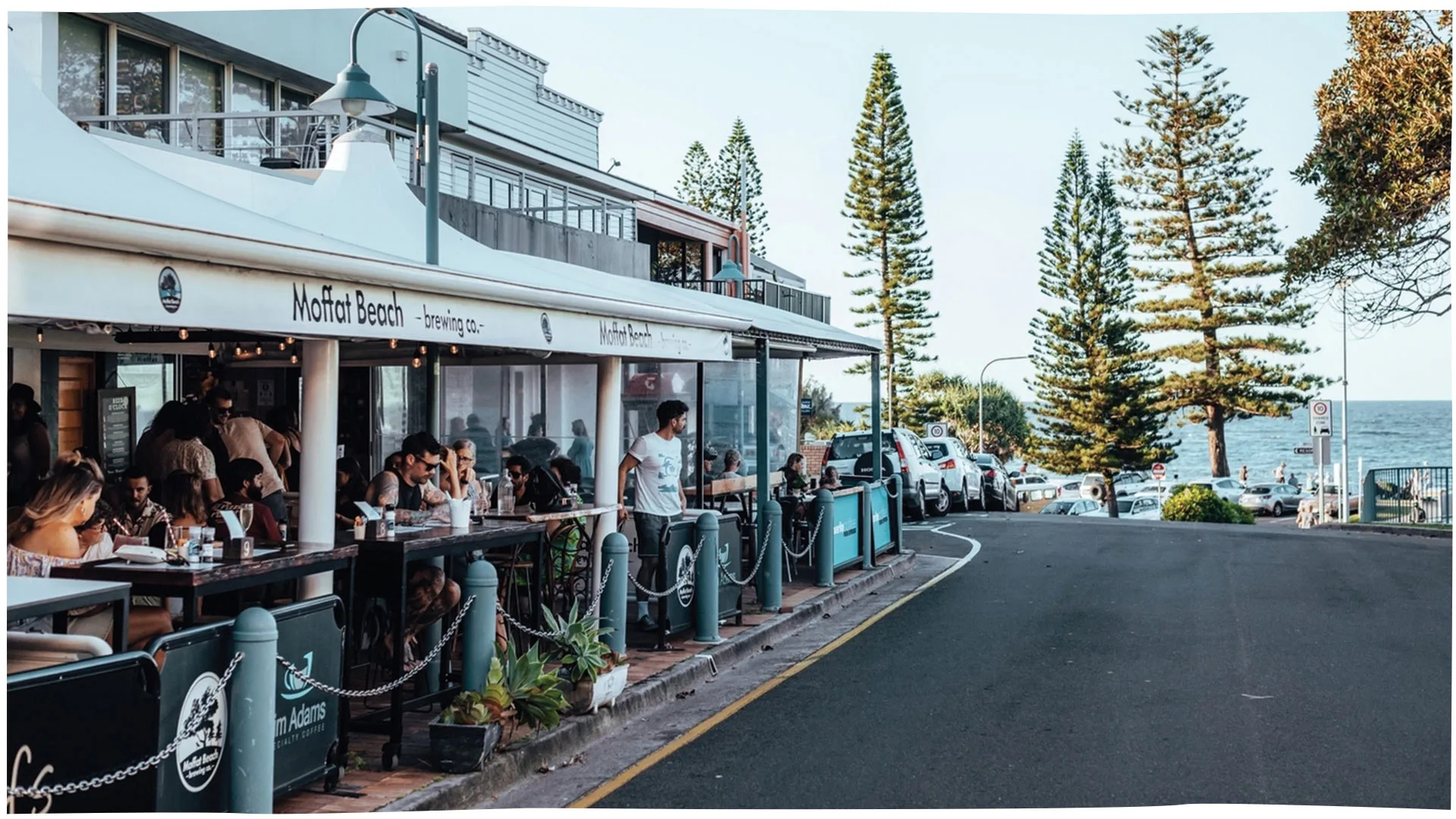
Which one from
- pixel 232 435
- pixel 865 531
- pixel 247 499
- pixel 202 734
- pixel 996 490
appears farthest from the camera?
pixel 996 490

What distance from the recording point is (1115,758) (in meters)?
7.61

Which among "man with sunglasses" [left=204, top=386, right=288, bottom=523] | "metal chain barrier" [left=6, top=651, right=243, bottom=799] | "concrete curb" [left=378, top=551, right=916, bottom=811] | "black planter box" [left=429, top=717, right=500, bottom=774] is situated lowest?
"concrete curb" [left=378, top=551, right=916, bottom=811]

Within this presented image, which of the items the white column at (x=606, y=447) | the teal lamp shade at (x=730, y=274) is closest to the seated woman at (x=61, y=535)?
the white column at (x=606, y=447)

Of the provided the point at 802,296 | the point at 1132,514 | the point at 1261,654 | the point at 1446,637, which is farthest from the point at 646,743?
the point at 1132,514

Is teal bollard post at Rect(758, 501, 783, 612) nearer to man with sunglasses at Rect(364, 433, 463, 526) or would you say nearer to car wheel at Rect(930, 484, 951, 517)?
man with sunglasses at Rect(364, 433, 463, 526)

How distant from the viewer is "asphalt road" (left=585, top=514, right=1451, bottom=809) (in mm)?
7062

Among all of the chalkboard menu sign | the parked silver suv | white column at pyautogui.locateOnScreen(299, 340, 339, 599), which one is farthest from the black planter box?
the parked silver suv

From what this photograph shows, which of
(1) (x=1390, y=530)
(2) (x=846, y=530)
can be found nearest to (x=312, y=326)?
(2) (x=846, y=530)

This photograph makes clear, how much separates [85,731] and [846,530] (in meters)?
11.5

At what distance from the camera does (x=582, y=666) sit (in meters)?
8.16

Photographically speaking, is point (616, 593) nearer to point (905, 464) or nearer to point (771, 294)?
point (905, 464)

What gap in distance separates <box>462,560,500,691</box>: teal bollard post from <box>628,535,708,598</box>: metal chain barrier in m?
2.66

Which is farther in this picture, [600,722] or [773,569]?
[773,569]

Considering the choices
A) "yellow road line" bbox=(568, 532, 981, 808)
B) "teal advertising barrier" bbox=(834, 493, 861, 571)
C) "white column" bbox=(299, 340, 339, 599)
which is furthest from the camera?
"teal advertising barrier" bbox=(834, 493, 861, 571)
